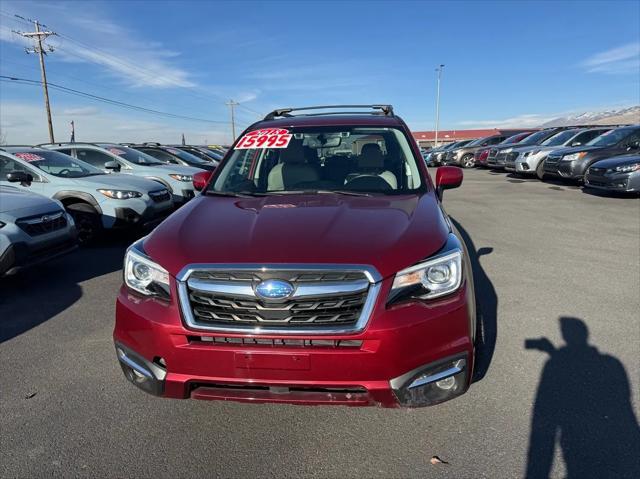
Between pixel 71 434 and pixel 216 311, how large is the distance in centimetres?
122

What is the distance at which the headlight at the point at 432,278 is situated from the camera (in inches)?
85.8

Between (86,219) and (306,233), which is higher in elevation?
(306,233)

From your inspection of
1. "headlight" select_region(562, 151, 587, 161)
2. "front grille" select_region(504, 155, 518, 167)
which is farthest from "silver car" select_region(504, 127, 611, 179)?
"headlight" select_region(562, 151, 587, 161)

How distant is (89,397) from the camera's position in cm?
292

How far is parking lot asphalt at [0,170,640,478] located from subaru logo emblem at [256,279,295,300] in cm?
90

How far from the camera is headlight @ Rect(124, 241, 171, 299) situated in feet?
7.60

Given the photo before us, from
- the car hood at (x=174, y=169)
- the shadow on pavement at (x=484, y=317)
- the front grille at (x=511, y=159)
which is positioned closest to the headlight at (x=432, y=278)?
the shadow on pavement at (x=484, y=317)

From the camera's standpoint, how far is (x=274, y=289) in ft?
7.00

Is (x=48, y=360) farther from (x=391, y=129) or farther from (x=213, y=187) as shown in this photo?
(x=391, y=129)

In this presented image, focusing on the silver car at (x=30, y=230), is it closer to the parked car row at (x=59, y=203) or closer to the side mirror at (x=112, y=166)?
the parked car row at (x=59, y=203)

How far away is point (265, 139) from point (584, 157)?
1195cm

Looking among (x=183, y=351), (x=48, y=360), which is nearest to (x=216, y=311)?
(x=183, y=351)

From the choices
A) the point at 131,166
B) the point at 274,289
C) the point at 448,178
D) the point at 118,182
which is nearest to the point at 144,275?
the point at 274,289

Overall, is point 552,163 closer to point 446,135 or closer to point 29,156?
point 29,156
